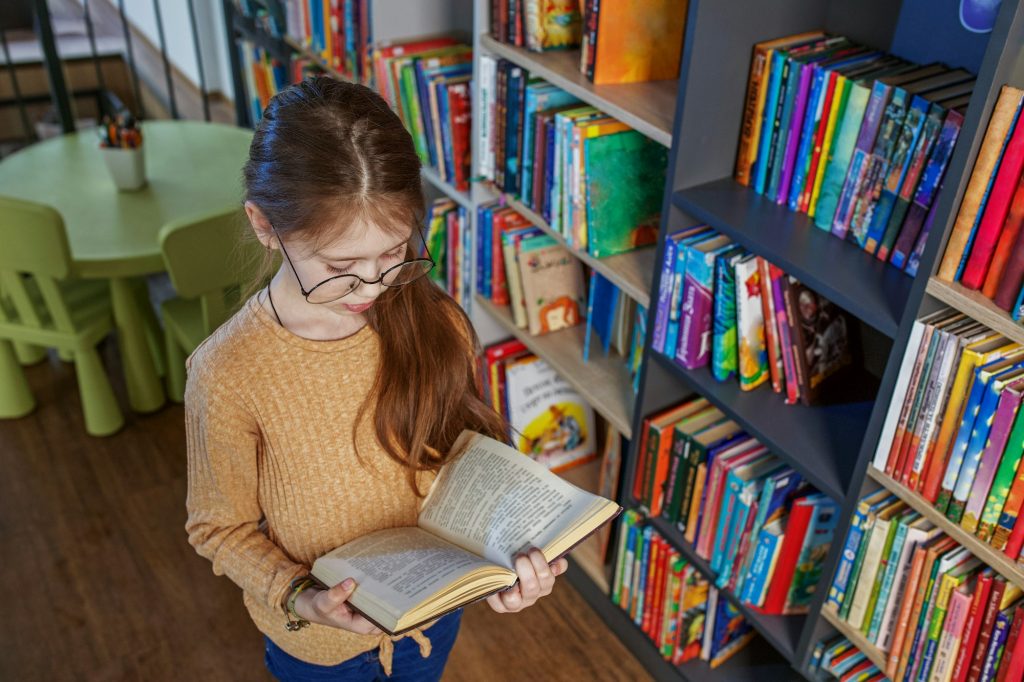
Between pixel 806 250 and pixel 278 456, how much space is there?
0.82 metres

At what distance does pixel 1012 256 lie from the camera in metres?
1.12

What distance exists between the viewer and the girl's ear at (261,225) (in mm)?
1075

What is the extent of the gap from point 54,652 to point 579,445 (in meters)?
1.28

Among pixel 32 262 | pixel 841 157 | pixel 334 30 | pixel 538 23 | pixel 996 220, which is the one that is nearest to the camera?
pixel 996 220

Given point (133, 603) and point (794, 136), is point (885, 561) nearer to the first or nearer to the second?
point (794, 136)

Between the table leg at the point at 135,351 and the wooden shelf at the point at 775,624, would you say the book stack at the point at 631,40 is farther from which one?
the table leg at the point at 135,351

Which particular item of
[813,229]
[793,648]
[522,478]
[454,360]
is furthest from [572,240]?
[793,648]

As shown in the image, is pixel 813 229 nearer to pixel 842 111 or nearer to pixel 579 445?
pixel 842 111

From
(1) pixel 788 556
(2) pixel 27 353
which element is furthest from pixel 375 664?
(2) pixel 27 353

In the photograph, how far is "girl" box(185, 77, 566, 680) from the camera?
104 cm

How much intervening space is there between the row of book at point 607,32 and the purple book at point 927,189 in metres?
0.56

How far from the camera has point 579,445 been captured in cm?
231

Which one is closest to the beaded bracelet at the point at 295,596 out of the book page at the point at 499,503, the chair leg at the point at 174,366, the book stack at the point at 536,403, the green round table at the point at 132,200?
the book page at the point at 499,503

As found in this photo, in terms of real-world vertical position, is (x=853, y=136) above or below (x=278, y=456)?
above
